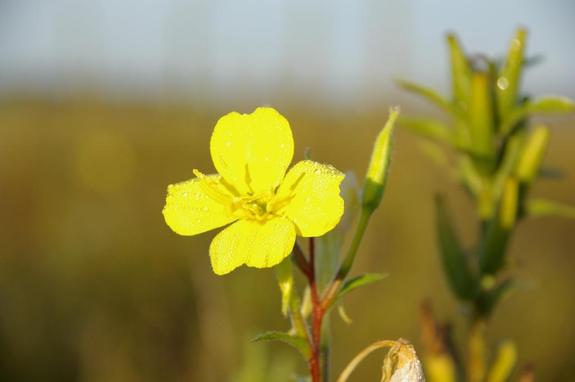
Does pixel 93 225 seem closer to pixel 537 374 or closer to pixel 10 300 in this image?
pixel 10 300

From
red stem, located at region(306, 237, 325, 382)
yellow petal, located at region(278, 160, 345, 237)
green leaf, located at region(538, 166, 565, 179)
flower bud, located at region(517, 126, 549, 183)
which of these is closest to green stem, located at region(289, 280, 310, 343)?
red stem, located at region(306, 237, 325, 382)

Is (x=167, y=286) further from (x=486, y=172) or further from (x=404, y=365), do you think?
(x=404, y=365)

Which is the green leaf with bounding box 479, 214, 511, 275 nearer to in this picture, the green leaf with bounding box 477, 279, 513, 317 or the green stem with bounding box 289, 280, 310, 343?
the green leaf with bounding box 477, 279, 513, 317

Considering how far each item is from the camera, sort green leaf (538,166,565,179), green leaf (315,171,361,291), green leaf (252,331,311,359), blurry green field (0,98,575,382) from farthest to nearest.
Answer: blurry green field (0,98,575,382) < green leaf (538,166,565,179) < green leaf (315,171,361,291) < green leaf (252,331,311,359)

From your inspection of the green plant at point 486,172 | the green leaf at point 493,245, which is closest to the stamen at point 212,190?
the green plant at point 486,172

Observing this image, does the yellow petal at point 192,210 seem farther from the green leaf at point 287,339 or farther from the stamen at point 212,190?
the green leaf at point 287,339

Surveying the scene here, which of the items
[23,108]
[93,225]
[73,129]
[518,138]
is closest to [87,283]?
[93,225]

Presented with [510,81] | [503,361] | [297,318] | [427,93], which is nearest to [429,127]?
[427,93]
